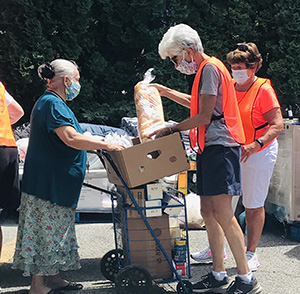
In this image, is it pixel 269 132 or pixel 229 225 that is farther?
pixel 269 132

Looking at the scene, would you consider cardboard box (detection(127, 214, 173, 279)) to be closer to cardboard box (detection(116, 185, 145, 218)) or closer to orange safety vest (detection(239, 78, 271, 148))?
cardboard box (detection(116, 185, 145, 218))

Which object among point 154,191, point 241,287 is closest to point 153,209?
point 154,191

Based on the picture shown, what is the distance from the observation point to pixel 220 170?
3.55 m

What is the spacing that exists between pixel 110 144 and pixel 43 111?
54 centimetres

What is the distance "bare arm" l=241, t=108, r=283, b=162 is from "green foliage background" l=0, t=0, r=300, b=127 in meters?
3.67

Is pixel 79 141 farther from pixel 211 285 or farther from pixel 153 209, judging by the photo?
pixel 211 285

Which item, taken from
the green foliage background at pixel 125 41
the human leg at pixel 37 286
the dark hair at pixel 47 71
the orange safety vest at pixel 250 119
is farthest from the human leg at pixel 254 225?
the green foliage background at pixel 125 41

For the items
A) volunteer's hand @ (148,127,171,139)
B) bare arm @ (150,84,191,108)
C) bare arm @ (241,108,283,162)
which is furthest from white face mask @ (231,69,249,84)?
volunteer's hand @ (148,127,171,139)

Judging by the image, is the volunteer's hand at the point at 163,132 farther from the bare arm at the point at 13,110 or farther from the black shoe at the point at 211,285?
the bare arm at the point at 13,110

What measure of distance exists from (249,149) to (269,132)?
0.93ft

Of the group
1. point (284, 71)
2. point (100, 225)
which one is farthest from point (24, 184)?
point (284, 71)

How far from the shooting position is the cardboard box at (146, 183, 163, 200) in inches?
143

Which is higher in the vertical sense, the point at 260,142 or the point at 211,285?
the point at 260,142

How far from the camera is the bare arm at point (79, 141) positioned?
351 centimetres
